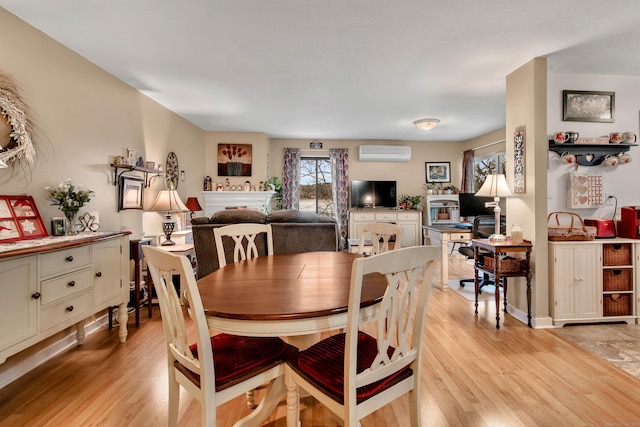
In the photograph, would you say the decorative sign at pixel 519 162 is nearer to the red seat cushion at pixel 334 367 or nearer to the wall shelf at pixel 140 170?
the red seat cushion at pixel 334 367

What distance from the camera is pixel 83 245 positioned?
6.95ft

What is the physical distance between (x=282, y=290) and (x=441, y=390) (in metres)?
1.28

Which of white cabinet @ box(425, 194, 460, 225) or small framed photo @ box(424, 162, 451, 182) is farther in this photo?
small framed photo @ box(424, 162, 451, 182)

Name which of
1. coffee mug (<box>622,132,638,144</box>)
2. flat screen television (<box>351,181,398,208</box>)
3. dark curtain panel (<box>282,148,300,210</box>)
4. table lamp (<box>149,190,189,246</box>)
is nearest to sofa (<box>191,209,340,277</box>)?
table lamp (<box>149,190,189,246</box>)

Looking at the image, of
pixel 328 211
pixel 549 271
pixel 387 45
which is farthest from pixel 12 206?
pixel 328 211

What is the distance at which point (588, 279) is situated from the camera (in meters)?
2.83

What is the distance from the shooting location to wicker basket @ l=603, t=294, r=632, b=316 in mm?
2855

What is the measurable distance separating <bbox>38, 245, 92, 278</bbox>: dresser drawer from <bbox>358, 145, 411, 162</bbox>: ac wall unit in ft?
17.8

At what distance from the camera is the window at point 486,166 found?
6.01 meters

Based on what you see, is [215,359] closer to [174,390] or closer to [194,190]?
[174,390]

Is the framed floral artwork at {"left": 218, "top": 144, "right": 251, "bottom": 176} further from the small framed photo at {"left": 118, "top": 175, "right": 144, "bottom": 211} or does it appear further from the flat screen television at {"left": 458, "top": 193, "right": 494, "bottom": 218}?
the flat screen television at {"left": 458, "top": 193, "right": 494, "bottom": 218}

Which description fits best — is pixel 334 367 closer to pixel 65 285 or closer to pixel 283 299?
pixel 283 299

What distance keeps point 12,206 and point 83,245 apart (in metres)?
0.54

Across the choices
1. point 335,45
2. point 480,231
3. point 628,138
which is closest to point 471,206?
point 480,231
